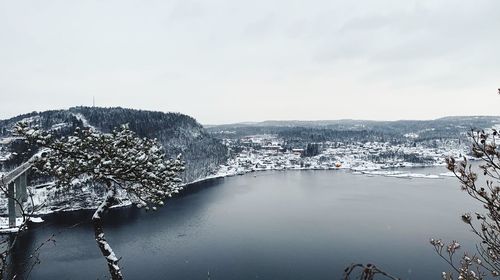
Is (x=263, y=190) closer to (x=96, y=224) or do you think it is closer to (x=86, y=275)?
(x=86, y=275)

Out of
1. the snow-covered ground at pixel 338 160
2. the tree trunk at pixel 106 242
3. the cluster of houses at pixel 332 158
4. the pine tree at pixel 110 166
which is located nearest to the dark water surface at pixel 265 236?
the pine tree at pixel 110 166

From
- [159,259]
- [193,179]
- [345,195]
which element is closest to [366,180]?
[345,195]

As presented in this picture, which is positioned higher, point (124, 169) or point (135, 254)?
point (124, 169)

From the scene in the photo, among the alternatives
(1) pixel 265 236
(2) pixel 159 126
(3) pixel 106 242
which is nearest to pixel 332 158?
(2) pixel 159 126

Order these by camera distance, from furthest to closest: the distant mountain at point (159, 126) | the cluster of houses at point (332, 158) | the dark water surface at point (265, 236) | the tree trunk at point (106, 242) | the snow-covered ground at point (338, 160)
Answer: the cluster of houses at point (332, 158)
the snow-covered ground at point (338, 160)
the distant mountain at point (159, 126)
the dark water surface at point (265, 236)
the tree trunk at point (106, 242)

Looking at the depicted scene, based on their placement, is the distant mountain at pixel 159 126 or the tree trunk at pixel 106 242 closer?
the tree trunk at pixel 106 242

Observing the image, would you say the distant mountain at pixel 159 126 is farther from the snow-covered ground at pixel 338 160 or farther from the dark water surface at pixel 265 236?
the dark water surface at pixel 265 236
